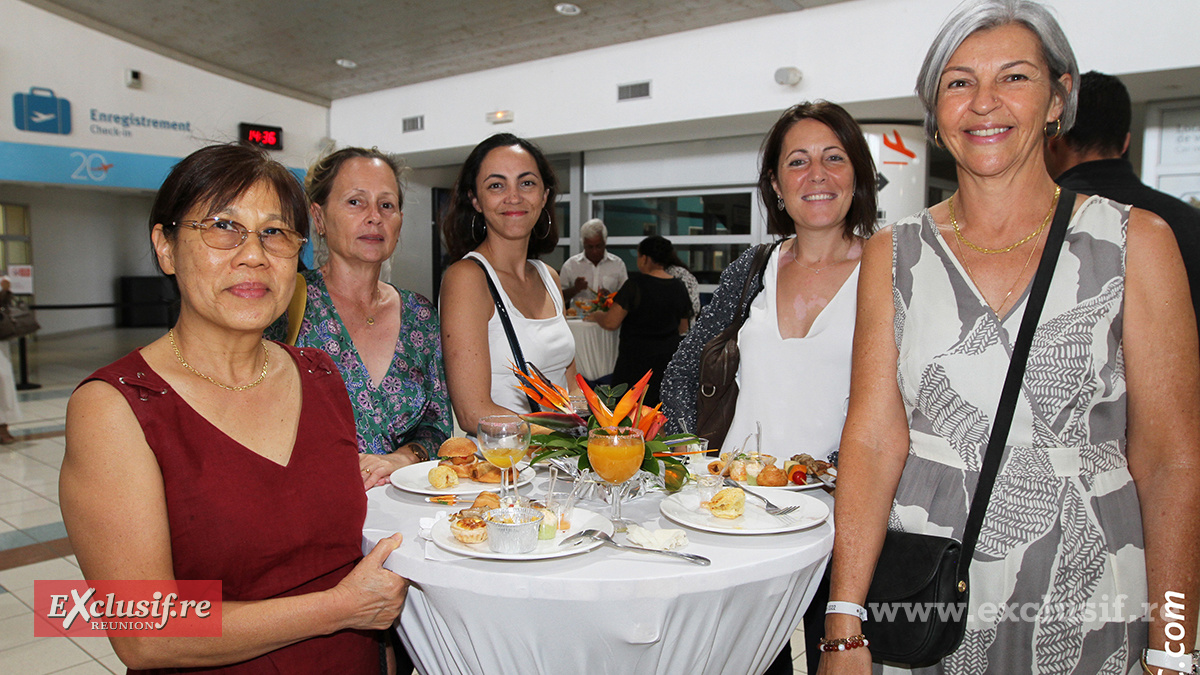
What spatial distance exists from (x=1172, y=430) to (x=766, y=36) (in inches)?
269

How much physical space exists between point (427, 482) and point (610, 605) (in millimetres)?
706

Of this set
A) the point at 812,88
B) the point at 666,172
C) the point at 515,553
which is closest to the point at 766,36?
the point at 812,88

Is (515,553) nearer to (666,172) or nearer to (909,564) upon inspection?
(909,564)

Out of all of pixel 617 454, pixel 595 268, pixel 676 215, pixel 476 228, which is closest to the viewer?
pixel 617 454

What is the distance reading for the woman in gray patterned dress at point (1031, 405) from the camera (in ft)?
4.18

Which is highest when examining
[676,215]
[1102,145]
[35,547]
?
[676,215]

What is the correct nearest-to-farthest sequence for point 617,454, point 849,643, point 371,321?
1. point 849,643
2. point 617,454
3. point 371,321

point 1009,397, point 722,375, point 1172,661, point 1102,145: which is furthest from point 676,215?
point 1172,661

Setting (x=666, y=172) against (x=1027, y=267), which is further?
(x=666, y=172)

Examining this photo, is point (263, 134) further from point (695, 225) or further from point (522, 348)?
point (522, 348)

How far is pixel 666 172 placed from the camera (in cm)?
936

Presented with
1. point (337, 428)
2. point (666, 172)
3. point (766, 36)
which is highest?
point (766, 36)

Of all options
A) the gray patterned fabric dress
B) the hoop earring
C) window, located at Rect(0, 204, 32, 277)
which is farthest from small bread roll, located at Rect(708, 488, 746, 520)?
window, located at Rect(0, 204, 32, 277)

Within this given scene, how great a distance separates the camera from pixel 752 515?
5.05ft
